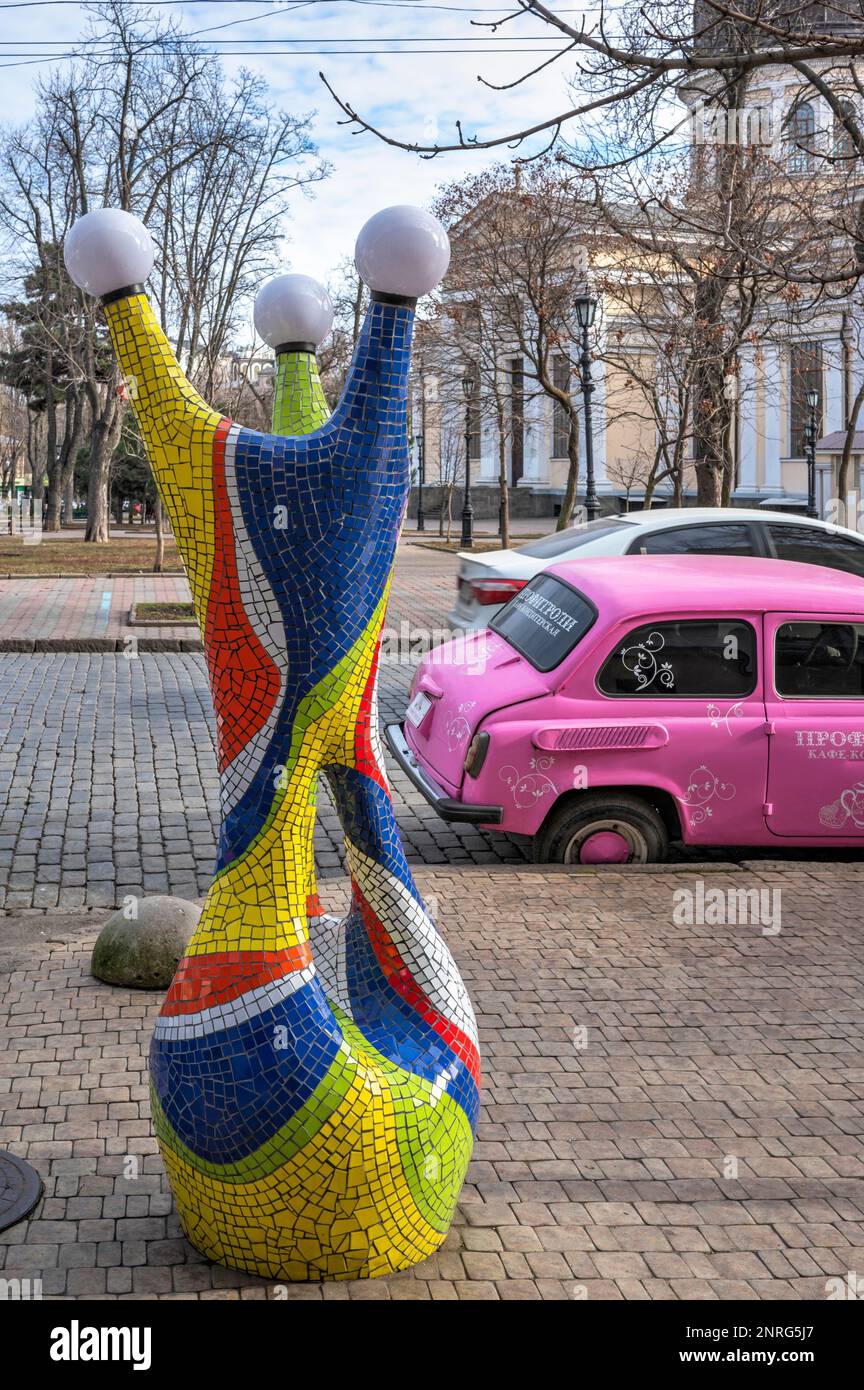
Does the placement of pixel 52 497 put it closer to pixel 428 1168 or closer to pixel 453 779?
pixel 453 779

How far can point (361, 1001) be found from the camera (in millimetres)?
4000

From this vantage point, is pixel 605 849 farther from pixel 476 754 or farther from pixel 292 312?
pixel 292 312

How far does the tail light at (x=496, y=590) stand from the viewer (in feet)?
38.0

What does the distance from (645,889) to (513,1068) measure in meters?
2.39

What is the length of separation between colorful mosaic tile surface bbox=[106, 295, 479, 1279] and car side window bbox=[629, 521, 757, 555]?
820 cm

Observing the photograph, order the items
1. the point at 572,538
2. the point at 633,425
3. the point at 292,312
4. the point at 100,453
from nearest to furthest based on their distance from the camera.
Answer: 1. the point at 292,312
2. the point at 572,538
3. the point at 100,453
4. the point at 633,425

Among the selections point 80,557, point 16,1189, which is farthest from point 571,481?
point 16,1189

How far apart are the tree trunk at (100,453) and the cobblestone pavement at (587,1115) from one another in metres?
32.4

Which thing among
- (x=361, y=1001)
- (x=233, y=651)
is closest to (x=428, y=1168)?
(x=361, y=1001)

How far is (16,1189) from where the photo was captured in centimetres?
431

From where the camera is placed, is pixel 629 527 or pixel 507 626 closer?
pixel 507 626

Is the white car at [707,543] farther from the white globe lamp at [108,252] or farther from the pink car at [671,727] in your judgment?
the white globe lamp at [108,252]

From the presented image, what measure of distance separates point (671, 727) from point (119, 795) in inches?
152

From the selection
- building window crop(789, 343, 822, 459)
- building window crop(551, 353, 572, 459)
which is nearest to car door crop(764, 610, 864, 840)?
building window crop(789, 343, 822, 459)
